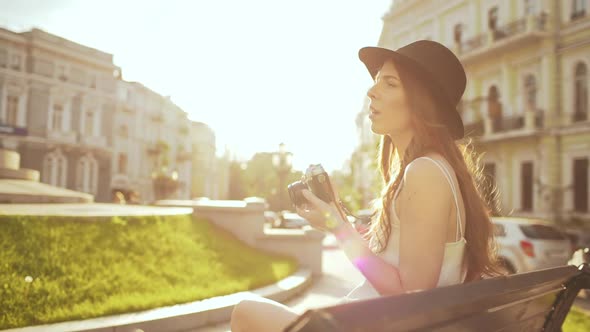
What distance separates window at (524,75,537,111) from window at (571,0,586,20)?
3095 mm

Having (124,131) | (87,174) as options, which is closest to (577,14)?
(87,174)

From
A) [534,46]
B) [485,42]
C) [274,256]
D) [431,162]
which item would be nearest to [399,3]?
[485,42]

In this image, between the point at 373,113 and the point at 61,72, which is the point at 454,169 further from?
the point at 61,72

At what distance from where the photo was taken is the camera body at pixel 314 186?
2.04m

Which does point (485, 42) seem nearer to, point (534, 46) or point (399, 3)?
point (534, 46)

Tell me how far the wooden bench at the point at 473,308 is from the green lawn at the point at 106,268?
4314mm

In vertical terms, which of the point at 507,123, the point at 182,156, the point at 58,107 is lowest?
the point at 507,123

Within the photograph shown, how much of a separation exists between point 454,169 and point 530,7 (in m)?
25.3

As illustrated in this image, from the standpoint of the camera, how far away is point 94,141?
44.3 m

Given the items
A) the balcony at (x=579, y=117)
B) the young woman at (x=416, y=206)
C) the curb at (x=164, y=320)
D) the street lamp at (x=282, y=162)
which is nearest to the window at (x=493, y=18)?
the balcony at (x=579, y=117)

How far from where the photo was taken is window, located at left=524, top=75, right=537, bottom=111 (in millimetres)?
23547

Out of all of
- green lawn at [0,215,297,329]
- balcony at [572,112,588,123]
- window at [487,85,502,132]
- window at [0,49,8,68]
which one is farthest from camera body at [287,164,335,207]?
window at [0,49,8,68]

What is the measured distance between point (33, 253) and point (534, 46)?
76.4 ft

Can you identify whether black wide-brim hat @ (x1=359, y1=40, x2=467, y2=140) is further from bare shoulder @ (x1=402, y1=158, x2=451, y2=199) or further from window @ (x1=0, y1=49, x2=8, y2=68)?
window @ (x1=0, y1=49, x2=8, y2=68)
